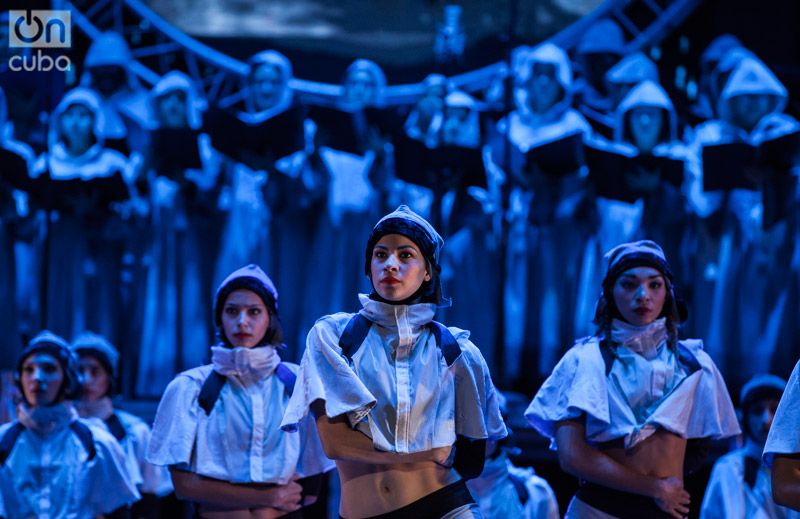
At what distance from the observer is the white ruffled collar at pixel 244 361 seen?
3.23 meters

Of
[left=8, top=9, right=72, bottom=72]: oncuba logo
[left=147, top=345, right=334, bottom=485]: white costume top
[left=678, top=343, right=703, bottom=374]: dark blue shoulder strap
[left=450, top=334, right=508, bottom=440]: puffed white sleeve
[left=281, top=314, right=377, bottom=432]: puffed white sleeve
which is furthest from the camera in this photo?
[left=8, top=9, right=72, bottom=72]: oncuba logo

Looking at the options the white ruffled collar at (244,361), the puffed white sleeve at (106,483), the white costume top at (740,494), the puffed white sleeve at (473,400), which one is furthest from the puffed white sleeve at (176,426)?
the white costume top at (740,494)

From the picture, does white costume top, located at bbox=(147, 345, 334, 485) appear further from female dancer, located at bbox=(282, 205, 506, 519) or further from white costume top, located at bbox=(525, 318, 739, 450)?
white costume top, located at bbox=(525, 318, 739, 450)

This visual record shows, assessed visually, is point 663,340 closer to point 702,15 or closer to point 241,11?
point 702,15

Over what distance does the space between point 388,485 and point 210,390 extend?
102 cm

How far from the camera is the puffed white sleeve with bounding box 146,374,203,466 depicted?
10.3 feet

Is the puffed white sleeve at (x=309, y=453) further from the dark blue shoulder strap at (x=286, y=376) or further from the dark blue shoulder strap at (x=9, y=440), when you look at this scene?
the dark blue shoulder strap at (x=9, y=440)

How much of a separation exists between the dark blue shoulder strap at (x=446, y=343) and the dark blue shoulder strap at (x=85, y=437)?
6.21 ft

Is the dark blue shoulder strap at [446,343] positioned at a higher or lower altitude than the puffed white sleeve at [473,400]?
higher

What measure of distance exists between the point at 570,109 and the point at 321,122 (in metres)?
1.61

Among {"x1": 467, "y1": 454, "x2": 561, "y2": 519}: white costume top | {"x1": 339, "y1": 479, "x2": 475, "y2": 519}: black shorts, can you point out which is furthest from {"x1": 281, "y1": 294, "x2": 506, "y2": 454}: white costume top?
{"x1": 467, "y1": 454, "x2": 561, "y2": 519}: white costume top

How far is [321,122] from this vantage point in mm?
5582

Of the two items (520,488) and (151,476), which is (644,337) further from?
(151,476)

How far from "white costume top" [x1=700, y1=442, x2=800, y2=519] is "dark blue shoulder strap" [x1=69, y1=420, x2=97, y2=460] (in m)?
2.66
